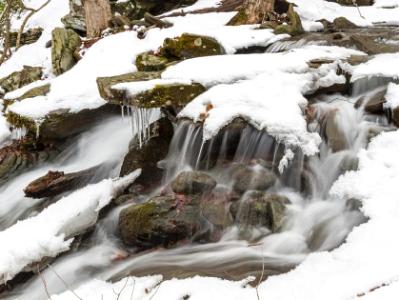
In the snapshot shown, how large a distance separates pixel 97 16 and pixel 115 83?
18.5 feet

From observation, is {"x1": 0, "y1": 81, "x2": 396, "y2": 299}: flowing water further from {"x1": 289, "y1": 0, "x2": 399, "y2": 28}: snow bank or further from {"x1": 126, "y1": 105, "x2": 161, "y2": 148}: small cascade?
{"x1": 289, "y1": 0, "x2": 399, "y2": 28}: snow bank

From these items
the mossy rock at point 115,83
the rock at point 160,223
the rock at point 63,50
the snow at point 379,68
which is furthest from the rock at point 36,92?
the snow at point 379,68

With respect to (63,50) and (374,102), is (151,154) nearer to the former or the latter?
(374,102)

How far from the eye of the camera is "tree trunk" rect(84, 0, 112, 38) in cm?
1059

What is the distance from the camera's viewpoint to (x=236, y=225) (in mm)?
4723

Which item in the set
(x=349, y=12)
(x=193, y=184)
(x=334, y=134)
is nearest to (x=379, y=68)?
(x=334, y=134)

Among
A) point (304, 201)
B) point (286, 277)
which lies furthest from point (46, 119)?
point (286, 277)

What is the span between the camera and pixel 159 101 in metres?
5.56

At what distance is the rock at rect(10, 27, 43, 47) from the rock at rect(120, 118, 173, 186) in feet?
33.9

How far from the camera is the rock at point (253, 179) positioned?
16.2ft

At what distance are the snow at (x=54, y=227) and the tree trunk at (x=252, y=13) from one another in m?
4.90

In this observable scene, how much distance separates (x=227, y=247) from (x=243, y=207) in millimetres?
531

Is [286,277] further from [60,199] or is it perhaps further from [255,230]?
[60,199]

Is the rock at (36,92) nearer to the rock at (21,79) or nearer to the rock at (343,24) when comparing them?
the rock at (21,79)
